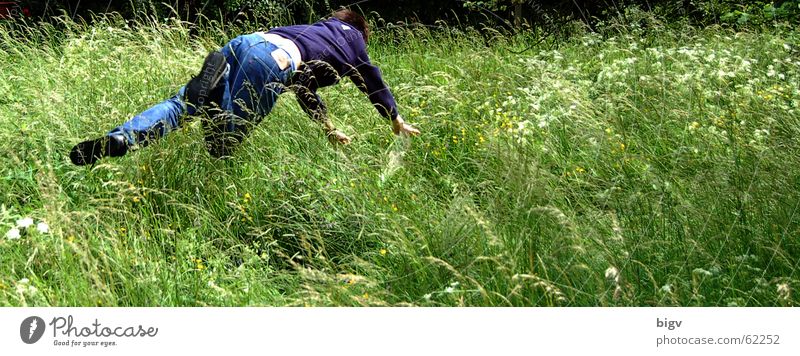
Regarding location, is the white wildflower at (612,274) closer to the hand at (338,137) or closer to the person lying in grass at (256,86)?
the person lying in grass at (256,86)

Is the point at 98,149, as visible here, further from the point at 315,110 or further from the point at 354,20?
the point at 354,20

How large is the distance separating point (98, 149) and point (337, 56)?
1.21 m

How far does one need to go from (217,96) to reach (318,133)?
55 cm

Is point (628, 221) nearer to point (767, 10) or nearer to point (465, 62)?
point (465, 62)

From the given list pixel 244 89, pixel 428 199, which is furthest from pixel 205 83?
pixel 428 199

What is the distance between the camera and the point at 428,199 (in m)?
4.03

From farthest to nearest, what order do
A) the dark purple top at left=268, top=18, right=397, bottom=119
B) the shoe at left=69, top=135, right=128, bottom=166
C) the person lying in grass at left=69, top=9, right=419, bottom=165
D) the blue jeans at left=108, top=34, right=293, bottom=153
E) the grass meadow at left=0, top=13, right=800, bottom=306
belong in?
1. the dark purple top at left=268, top=18, right=397, bottom=119
2. the blue jeans at left=108, top=34, right=293, bottom=153
3. the person lying in grass at left=69, top=9, right=419, bottom=165
4. the shoe at left=69, top=135, right=128, bottom=166
5. the grass meadow at left=0, top=13, right=800, bottom=306

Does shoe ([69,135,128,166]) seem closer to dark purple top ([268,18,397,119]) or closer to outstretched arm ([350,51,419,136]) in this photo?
dark purple top ([268,18,397,119])

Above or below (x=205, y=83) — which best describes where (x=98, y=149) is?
below

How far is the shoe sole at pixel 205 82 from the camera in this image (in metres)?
4.13

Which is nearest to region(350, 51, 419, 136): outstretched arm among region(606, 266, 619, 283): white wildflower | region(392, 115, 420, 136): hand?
region(392, 115, 420, 136): hand

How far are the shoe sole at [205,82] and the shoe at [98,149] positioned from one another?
407 mm
